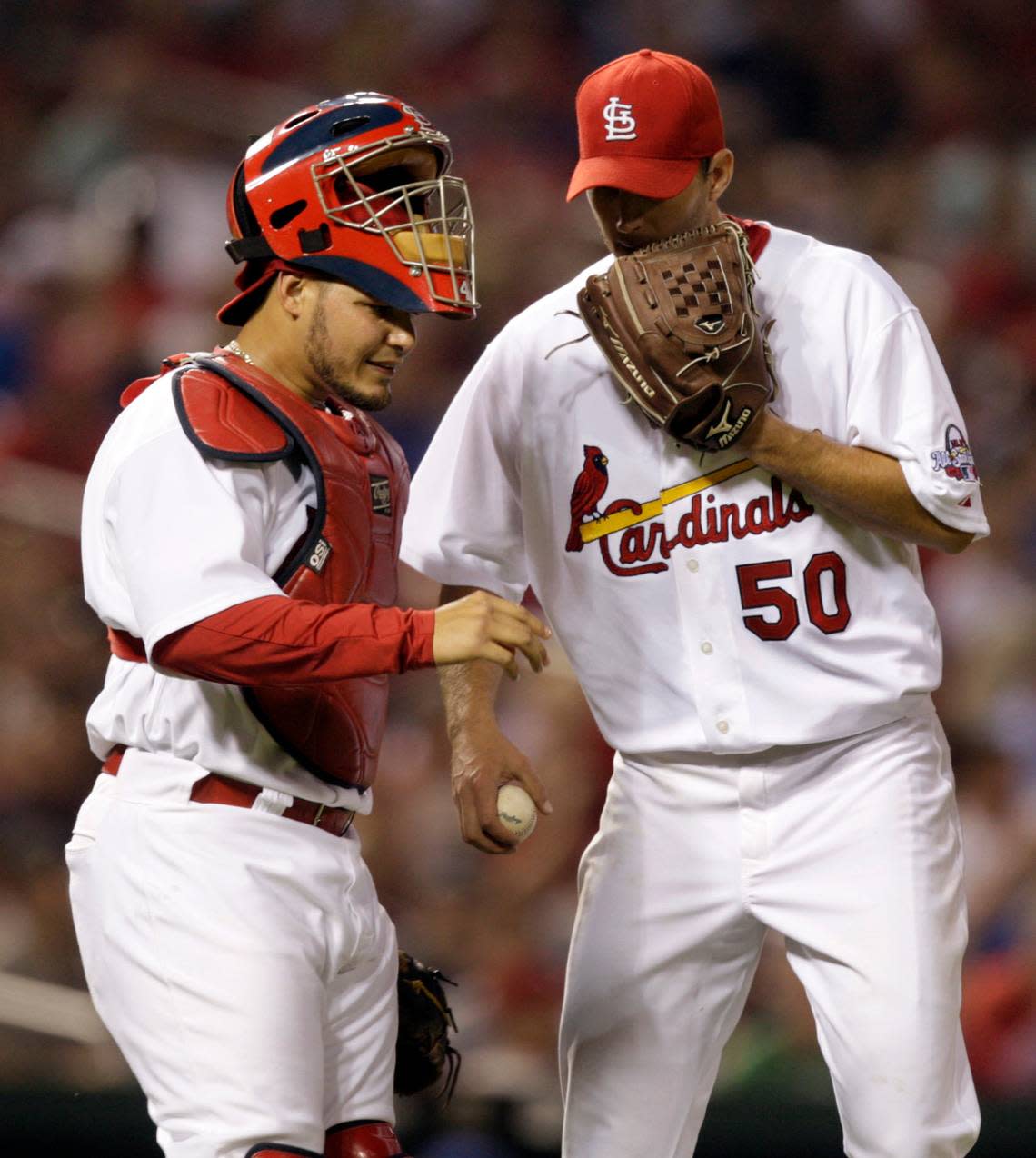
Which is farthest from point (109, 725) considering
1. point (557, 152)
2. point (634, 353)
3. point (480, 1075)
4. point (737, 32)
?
point (737, 32)

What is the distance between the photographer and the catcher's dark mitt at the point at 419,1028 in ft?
8.11

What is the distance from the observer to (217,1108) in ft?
6.67

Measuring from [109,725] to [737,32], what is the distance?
14.7 feet

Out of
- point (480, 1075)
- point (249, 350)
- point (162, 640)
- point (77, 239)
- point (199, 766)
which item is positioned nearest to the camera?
point (162, 640)

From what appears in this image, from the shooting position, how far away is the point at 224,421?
2.12 meters

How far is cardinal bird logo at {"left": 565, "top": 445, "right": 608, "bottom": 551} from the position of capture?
2693 millimetres

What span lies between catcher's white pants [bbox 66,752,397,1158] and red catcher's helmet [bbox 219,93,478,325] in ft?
2.26

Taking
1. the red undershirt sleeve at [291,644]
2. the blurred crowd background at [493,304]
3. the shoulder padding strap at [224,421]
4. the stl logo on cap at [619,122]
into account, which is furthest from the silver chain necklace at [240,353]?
the blurred crowd background at [493,304]

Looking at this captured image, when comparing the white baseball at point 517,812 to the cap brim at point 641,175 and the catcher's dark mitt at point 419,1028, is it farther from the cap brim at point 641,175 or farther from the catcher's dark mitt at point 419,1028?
the cap brim at point 641,175

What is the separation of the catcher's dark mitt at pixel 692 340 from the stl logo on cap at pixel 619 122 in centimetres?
20

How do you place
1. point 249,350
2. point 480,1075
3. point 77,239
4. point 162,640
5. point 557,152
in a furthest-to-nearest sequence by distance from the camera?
1. point 557,152
2. point 77,239
3. point 480,1075
4. point 249,350
5. point 162,640

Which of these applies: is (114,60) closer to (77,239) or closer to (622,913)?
(77,239)

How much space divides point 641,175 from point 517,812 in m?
0.96

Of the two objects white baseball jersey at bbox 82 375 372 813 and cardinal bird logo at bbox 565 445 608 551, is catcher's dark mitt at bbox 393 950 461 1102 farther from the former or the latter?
cardinal bird logo at bbox 565 445 608 551
